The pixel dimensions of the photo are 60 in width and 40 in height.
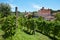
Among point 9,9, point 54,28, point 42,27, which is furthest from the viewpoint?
point 9,9

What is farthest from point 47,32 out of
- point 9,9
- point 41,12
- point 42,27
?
point 41,12

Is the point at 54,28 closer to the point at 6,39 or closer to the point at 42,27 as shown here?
the point at 42,27

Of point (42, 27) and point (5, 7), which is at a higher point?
point (5, 7)

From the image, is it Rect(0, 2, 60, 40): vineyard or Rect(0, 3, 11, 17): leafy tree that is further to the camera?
Rect(0, 3, 11, 17): leafy tree

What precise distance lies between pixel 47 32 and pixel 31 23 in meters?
3.28

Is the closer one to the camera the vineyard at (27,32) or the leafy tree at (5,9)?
the vineyard at (27,32)

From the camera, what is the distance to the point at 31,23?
26.8 m

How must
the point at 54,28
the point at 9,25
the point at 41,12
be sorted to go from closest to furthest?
the point at 9,25, the point at 54,28, the point at 41,12

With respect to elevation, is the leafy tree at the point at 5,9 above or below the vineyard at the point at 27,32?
above

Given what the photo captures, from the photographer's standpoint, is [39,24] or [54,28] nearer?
[54,28]

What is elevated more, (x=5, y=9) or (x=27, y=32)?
(x=5, y=9)

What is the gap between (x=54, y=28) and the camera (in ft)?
79.3

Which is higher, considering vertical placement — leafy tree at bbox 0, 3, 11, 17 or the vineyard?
leafy tree at bbox 0, 3, 11, 17

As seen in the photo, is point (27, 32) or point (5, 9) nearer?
point (27, 32)
